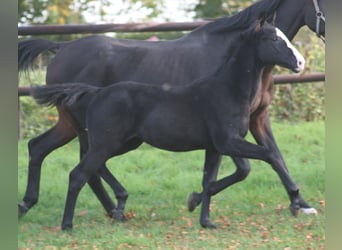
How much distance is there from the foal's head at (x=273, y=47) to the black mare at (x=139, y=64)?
0.45 meters

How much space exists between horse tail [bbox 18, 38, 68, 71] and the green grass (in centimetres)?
144

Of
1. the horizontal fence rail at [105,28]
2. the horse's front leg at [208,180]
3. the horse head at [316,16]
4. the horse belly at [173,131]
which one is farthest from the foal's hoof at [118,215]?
the horizontal fence rail at [105,28]

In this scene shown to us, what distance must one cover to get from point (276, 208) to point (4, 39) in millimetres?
5612

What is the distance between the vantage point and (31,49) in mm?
6828

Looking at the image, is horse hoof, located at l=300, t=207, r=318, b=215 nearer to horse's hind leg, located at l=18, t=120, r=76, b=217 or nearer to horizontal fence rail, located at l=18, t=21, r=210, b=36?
horse's hind leg, located at l=18, t=120, r=76, b=217

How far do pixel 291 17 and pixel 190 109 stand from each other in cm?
136

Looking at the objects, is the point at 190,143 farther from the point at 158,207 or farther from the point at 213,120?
the point at 158,207

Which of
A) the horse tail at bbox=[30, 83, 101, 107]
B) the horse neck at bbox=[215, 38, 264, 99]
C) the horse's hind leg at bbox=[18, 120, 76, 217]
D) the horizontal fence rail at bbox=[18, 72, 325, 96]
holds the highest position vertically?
the horse neck at bbox=[215, 38, 264, 99]

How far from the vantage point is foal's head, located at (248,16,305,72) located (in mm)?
5438

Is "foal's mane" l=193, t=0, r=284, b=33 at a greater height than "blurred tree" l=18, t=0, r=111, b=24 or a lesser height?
greater

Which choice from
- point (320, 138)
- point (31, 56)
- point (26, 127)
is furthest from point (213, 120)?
point (26, 127)

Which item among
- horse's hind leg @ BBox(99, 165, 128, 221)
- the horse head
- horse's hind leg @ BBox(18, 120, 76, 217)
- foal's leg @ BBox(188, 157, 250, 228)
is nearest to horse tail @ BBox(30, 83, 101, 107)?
horse's hind leg @ BBox(18, 120, 76, 217)

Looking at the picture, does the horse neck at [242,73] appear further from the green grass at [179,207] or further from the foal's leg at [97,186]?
the foal's leg at [97,186]

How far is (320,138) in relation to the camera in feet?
31.1
